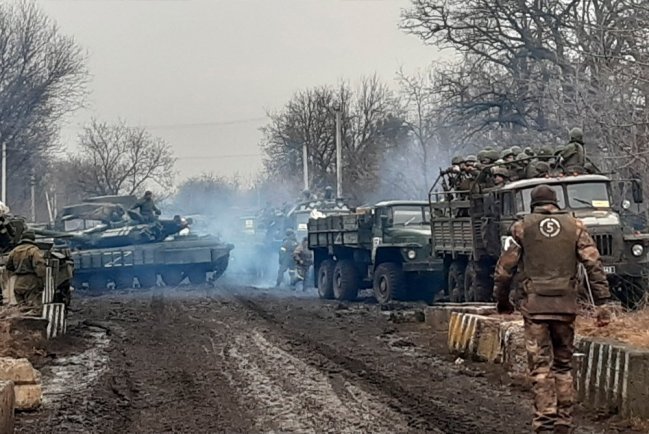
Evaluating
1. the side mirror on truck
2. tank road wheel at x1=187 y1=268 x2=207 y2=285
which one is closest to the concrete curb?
the side mirror on truck

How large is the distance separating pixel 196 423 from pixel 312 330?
762 cm

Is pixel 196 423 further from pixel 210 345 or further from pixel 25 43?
pixel 25 43

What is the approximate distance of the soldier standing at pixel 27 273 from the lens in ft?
51.3

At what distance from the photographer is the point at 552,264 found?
25.8ft

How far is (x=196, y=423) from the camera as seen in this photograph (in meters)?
8.98

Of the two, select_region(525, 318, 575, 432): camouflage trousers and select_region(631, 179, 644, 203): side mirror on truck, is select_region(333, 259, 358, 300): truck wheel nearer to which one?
select_region(631, 179, 644, 203): side mirror on truck

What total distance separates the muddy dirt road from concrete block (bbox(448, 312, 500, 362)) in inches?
9.3

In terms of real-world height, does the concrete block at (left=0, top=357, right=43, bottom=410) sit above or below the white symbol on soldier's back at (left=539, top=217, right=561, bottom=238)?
below

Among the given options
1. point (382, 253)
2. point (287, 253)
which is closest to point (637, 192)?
point (382, 253)

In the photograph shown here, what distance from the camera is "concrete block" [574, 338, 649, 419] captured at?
8320mm

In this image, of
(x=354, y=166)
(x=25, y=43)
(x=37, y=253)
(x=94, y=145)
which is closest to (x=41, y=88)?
(x=25, y=43)

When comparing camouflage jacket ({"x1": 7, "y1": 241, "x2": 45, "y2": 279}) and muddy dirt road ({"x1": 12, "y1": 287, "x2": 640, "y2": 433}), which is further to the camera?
camouflage jacket ({"x1": 7, "y1": 241, "x2": 45, "y2": 279})

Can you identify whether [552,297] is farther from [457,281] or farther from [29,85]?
[29,85]

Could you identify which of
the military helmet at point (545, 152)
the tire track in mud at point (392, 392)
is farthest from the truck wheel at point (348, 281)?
the tire track in mud at point (392, 392)
